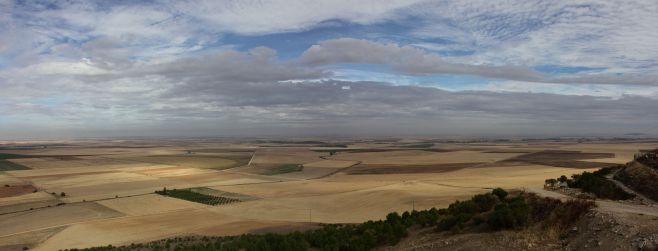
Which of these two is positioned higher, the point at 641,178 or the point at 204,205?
the point at 641,178

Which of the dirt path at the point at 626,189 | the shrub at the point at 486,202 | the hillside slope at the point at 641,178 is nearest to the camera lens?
the dirt path at the point at 626,189

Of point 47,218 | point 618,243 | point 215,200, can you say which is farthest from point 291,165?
point 618,243

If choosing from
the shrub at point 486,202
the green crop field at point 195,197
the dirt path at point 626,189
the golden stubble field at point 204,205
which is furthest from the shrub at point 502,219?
the green crop field at point 195,197

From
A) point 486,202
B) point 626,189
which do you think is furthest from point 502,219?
point 626,189

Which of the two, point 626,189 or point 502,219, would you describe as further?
point 626,189

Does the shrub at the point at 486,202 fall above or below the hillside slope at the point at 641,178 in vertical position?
below

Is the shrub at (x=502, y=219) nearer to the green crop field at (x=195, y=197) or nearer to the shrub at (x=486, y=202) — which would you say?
the shrub at (x=486, y=202)

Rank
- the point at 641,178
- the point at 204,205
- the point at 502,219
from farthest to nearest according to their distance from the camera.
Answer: the point at 204,205
the point at 641,178
the point at 502,219

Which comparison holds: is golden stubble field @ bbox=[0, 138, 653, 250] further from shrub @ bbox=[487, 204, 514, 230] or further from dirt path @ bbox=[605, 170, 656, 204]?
shrub @ bbox=[487, 204, 514, 230]

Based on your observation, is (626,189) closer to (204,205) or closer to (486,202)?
(486,202)

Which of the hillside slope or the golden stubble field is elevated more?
the hillside slope

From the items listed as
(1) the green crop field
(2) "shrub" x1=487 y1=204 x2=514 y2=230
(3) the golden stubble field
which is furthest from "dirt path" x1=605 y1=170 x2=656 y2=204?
(1) the green crop field
